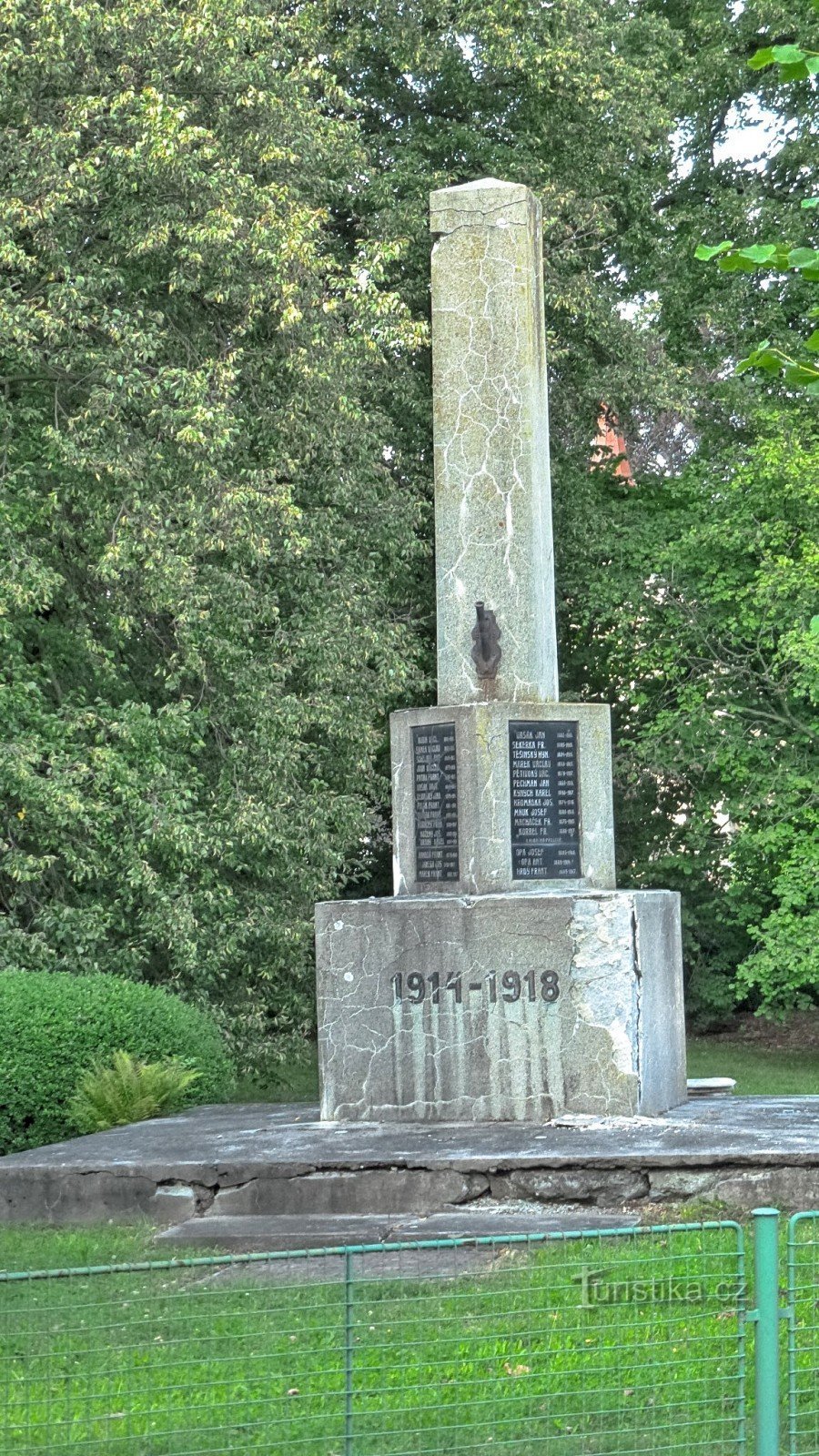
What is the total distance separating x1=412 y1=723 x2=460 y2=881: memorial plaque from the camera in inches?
454

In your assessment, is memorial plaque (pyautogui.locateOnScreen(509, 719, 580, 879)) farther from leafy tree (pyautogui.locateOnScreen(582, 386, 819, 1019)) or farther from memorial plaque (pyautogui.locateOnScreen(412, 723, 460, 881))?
leafy tree (pyautogui.locateOnScreen(582, 386, 819, 1019))

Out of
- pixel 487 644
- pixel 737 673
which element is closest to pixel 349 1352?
pixel 487 644

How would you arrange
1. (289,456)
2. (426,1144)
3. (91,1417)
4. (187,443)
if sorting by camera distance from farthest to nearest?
(289,456)
(187,443)
(426,1144)
(91,1417)

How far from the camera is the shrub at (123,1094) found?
40.2 feet

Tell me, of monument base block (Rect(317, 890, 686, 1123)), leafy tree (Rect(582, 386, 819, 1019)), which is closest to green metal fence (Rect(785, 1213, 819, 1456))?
monument base block (Rect(317, 890, 686, 1123))

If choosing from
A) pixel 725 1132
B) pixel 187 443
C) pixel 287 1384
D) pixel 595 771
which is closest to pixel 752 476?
pixel 187 443

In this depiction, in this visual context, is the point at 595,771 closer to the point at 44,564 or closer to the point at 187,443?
the point at 187,443

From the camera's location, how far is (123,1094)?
40.6ft

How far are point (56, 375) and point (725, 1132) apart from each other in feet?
33.4

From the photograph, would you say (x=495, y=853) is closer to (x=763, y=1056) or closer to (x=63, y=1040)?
(x=63, y=1040)

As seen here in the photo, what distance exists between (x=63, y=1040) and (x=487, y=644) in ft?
13.2

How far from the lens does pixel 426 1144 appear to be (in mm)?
10008

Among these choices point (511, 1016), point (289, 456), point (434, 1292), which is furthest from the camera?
point (289, 456)

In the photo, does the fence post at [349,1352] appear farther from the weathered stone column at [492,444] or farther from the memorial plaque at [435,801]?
the weathered stone column at [492,444]
